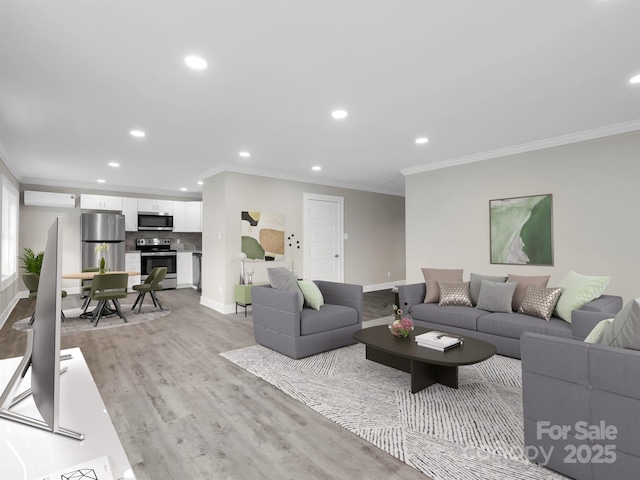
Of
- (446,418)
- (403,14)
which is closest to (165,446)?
(446,418)

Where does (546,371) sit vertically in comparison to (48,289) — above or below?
below

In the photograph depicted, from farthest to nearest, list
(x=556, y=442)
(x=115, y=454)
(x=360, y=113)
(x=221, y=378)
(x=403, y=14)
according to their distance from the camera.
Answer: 1. (x=360, y=113)
2. (x=221, y=378)
3. (x=403, y=14)
4. (x=556, y=442)
5. (x=115, y=454)

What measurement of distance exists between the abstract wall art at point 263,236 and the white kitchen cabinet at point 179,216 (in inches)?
147

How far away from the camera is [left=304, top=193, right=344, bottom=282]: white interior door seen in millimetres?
7188

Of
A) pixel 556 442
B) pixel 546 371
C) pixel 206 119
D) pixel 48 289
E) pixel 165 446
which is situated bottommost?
pixel 165 446

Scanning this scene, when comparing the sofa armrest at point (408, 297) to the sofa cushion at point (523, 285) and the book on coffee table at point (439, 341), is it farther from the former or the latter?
the book on coffee table at point (439, 341)

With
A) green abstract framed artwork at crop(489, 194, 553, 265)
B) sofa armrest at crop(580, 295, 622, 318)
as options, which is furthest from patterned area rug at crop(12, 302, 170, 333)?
sofa armrest at crop(580, 295, 622, 318)

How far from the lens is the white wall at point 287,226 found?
19.6 feet

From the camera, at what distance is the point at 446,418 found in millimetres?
2396

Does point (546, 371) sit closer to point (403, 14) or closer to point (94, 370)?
point (403, 14)

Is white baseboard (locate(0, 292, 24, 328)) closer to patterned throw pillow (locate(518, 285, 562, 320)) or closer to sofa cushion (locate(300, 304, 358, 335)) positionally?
sofa cushion (locate(300, 304, 358, 335))

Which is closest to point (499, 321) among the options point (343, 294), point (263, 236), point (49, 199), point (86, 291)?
A: point (343, 294)

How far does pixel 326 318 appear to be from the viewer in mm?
3768

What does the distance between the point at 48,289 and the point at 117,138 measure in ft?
13.9
